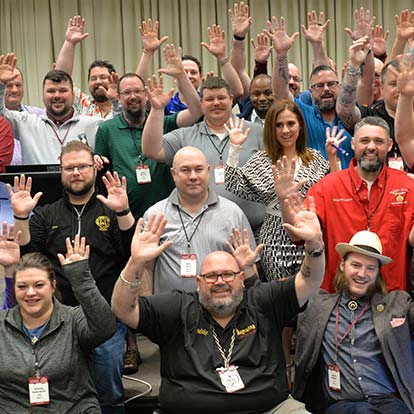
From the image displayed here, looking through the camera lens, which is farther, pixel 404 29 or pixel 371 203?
pixel 404 29

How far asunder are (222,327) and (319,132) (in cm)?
159

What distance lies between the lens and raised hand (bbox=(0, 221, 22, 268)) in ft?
11.2

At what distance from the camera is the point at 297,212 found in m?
3.18

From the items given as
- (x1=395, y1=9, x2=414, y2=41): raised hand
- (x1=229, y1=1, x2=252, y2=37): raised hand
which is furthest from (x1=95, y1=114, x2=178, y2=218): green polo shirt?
(x1=395, y1=9, x2=414, y2=41): raised hand

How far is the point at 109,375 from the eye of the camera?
356 centimetres

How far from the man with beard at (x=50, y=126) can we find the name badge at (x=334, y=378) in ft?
7.51

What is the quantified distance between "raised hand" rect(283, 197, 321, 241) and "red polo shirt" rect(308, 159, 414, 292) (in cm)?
55

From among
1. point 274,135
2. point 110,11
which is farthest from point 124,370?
point 110,11

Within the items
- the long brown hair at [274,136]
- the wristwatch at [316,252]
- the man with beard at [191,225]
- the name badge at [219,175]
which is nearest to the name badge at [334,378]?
the wristwatch at [316,252]

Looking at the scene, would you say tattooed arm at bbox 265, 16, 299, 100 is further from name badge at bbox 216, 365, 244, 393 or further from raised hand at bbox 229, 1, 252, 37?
name badge at bbox 216, 365, 244, 393

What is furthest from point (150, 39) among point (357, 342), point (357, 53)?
point (357, 342)

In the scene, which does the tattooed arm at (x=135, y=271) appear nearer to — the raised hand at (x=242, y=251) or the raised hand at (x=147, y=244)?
the raised hand at (x=147, y=244)

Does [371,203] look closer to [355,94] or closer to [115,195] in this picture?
[355,94]

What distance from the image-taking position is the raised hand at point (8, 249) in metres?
3.43
